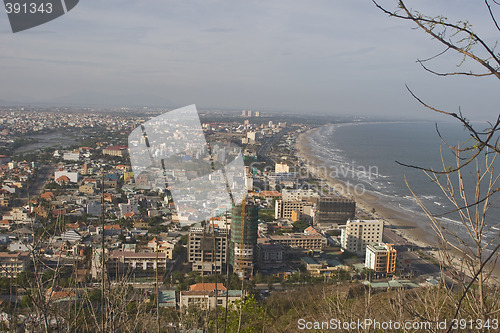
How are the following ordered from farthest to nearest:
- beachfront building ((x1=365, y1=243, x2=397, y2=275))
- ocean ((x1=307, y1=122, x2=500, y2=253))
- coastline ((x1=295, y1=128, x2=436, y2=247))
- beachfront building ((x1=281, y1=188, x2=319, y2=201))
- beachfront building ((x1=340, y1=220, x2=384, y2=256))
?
beachfront building ((x1=281, y1=188, x2=319, y2=201))
ocean ((x1=307, y1=122, x2=500, y2=253))
coastline ((x1=295, y1=128, x2=436, y2=247))
beachfront building ((x1=340, y1=220, x2=384, y2=256))
beachfront building ((x1=365, y1=243, x2=397, y2=275))

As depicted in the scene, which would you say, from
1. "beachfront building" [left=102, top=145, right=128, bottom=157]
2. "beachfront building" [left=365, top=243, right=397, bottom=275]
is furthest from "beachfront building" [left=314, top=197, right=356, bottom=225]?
"beachfront building" [left=102, top=145, right=128, bottom=157]

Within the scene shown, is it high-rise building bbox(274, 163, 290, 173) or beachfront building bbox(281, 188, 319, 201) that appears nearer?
beachfront building bbox(281, 188, 319, 201)

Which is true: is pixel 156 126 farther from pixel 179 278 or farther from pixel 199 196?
pixel 179 278

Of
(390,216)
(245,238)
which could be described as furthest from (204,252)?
(390,216)

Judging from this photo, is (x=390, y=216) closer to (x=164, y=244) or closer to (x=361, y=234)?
(x=361, y=234)

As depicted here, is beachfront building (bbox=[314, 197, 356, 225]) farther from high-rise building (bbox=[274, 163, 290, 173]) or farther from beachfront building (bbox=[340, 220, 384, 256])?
high-rise building (bbox=[274, 163, 290, 173])

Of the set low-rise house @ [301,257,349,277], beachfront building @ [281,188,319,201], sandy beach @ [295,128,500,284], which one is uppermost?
beachfront building @ [281,188,319,201]
